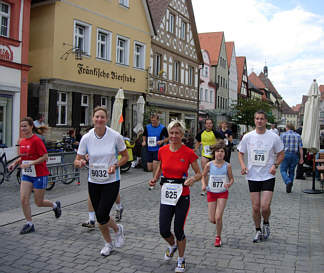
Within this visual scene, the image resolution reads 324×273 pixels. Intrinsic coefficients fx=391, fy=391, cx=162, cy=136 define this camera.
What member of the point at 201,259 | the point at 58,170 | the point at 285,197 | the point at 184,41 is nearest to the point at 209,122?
the point at 285,197

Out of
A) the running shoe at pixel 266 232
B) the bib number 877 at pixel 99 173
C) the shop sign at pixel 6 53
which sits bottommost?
the running shoe at pixel 266 232

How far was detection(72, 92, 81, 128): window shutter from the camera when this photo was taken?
18.4 metres

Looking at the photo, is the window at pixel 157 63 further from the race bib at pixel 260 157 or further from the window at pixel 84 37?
the race bib at pixel 260 157

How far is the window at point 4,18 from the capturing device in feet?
48.5

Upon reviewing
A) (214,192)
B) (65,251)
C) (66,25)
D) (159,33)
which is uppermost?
(159,33)

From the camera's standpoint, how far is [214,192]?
527cm

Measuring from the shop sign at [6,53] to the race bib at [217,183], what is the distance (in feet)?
38.6

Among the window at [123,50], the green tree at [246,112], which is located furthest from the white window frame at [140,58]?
the green tree at [246,112]

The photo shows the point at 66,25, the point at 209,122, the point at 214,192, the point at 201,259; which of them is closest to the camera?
the point at 201,259

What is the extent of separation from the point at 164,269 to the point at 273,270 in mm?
1194

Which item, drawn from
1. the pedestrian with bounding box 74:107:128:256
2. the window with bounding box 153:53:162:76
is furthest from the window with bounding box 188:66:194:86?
the pedestrian with bounding box 74:107:128:256

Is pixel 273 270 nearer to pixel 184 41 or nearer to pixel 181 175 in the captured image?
pixel 181 175

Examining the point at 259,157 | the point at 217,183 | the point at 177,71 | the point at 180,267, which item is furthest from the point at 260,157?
the point at 177,71

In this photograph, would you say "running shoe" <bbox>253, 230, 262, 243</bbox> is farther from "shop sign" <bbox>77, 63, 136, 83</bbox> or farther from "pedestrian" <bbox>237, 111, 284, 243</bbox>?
"shop sign" <bbox>77, 63, 136, 83</bbox>
